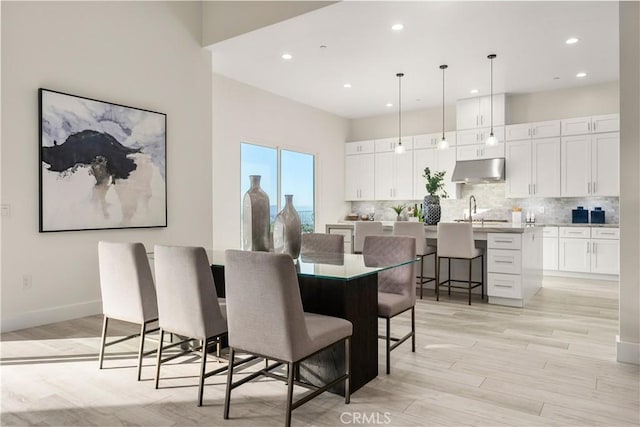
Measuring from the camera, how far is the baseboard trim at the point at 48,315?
3.59 m

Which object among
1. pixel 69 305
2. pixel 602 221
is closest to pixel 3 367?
pixel 69 305

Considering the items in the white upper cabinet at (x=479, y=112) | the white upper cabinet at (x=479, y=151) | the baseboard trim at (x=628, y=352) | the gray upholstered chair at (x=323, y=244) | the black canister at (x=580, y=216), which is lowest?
the baseboard trim at (x=628, y=352)

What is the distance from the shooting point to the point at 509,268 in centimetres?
457

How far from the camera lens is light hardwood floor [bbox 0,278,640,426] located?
2.15 meters

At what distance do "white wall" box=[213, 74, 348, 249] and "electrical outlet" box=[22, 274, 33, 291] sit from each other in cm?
246

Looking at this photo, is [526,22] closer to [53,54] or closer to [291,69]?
[291,69]

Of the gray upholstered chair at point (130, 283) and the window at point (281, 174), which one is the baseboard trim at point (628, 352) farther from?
the window at point (281, 174)

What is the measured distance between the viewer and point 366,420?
2123 millimetres

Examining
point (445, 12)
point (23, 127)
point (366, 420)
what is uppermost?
point (445, 12)

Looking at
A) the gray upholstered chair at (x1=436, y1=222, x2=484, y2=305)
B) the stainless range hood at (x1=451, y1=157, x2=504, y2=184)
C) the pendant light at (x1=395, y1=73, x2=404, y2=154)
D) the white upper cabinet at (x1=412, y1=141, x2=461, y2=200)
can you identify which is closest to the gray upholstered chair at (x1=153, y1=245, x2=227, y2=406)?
the gray upholstered chair at (x1=436, y1=222, x2=484, y2=305)

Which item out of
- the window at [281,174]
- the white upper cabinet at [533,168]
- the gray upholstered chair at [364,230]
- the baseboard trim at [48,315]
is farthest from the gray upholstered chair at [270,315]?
the white upper cabinet at [533,168]

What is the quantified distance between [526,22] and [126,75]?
13.8 ft

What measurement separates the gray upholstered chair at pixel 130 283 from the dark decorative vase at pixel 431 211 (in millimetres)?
3708

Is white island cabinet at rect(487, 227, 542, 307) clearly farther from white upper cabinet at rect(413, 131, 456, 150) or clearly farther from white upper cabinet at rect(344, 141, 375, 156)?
white upper cabinet at rect(344, 141, 375, 156)
